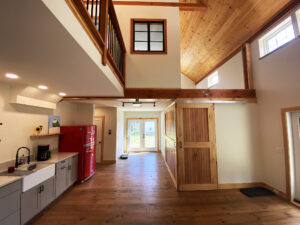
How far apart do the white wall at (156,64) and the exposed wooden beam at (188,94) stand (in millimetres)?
169

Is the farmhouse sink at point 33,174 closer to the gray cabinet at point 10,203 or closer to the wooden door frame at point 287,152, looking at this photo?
the gray cabinet at point 10,203

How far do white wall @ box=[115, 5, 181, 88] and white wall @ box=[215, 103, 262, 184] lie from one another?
4.96 feet

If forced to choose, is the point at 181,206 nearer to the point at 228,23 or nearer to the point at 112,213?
the point at 112,213

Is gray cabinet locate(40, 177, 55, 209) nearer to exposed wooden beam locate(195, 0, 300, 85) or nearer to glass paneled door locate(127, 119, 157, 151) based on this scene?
glass paneled door locate(127, 119, 157, 151)

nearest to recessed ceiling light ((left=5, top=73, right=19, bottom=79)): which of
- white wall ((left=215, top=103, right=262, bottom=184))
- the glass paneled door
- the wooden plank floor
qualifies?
the wooden plank floor

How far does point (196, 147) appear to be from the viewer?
314 cm

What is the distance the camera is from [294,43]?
2.45m

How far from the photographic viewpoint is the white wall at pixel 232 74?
376cm

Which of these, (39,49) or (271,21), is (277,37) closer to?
(271,21)

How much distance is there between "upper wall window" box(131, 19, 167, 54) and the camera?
3.67 metres

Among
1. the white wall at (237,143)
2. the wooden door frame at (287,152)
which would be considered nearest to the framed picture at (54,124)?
the white wall at (237,143)

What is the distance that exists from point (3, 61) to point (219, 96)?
3861 millimetres

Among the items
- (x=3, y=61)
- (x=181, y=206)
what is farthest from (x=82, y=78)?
(x=181, y=206)

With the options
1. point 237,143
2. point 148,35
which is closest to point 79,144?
point 148,35
